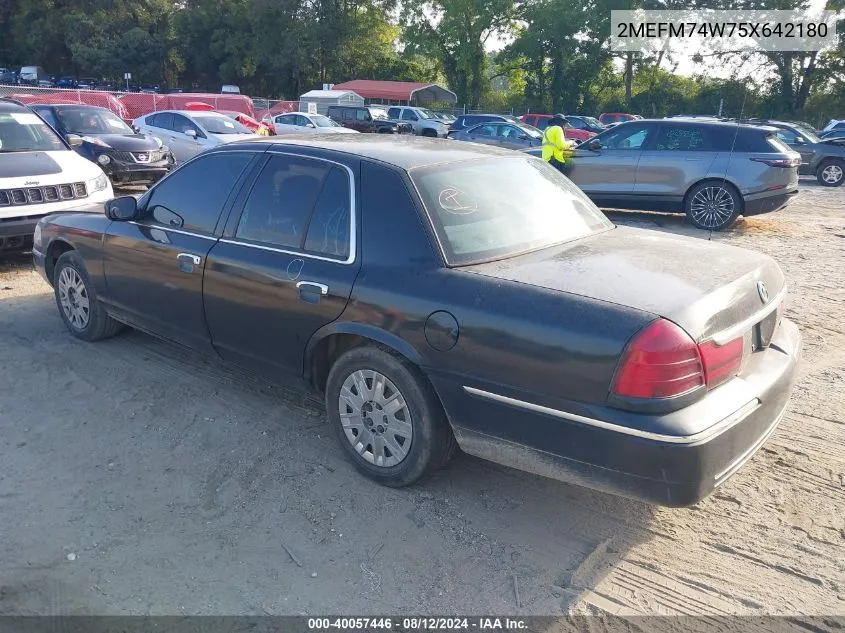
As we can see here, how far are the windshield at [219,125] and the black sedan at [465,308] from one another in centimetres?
1279

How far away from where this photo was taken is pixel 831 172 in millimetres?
18812

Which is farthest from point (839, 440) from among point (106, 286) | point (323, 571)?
point (106, 286)

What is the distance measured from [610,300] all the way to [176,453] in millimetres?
2501

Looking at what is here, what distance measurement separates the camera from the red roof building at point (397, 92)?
4712cm

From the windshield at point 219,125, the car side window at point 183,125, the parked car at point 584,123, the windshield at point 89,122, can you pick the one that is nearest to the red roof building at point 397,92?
the parked car at point 584,123

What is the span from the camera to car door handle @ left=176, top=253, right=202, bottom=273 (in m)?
4.20

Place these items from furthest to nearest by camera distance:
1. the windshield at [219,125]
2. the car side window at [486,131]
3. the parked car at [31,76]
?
1. the parked car at [31,76]
2. the car side window at [486,131]
3. the windshield at [219,125]

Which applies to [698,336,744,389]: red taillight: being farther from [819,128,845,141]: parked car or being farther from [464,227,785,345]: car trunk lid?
[819,128,845,141]: parked car

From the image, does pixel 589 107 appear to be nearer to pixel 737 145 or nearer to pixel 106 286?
pixel 737 145

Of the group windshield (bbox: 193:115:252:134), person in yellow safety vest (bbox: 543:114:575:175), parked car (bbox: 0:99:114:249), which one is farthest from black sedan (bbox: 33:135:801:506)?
windshield (bbox: 193:115:252:134)

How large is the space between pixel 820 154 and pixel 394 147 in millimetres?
18655

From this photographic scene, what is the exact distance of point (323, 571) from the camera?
298cm

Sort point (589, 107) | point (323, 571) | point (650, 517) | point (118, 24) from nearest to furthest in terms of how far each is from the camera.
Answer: point (323, 571)
point (650, 517)
point (589, 107)
point (118, 24)

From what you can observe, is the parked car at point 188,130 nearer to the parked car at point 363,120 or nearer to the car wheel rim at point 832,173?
the parked car at point 363,120
